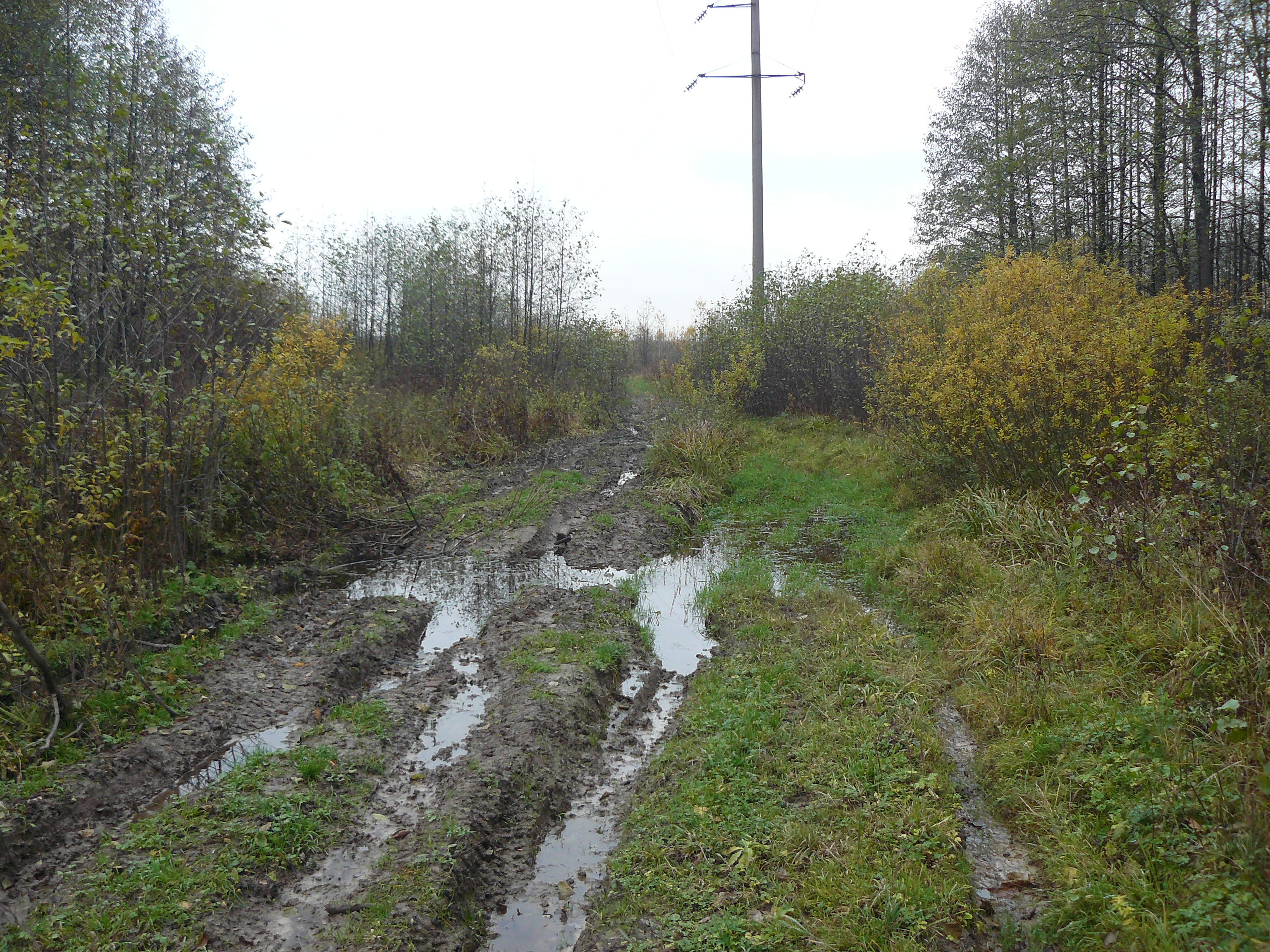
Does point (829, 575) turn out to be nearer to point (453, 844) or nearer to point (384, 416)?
point (453, 844)

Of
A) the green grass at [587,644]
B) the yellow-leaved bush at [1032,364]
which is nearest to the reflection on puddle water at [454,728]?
the green grass at [587,644]

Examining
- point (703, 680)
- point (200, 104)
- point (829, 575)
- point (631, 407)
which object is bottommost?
point (703, 680)

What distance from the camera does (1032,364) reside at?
7.77 meters

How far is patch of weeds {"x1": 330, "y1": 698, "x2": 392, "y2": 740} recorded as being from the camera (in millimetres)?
4773

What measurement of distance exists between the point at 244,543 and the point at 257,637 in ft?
7.69

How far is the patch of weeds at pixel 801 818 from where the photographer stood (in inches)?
123

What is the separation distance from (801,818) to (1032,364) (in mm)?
6104

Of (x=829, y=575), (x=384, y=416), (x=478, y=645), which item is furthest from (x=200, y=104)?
(x=829, y=575)

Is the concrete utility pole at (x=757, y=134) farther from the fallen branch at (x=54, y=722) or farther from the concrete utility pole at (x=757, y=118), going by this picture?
the fallen branch at (x=54, y=722)

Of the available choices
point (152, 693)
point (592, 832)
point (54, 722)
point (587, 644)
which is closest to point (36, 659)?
point (54, 722)

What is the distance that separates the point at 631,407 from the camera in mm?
33000

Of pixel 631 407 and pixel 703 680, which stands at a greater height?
pixel 631 407

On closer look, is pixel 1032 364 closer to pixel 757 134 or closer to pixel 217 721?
pixel 217 721

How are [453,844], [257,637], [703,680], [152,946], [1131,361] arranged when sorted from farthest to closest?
[1131,361], [257,637], [703,680], [453,844], [152,946]
